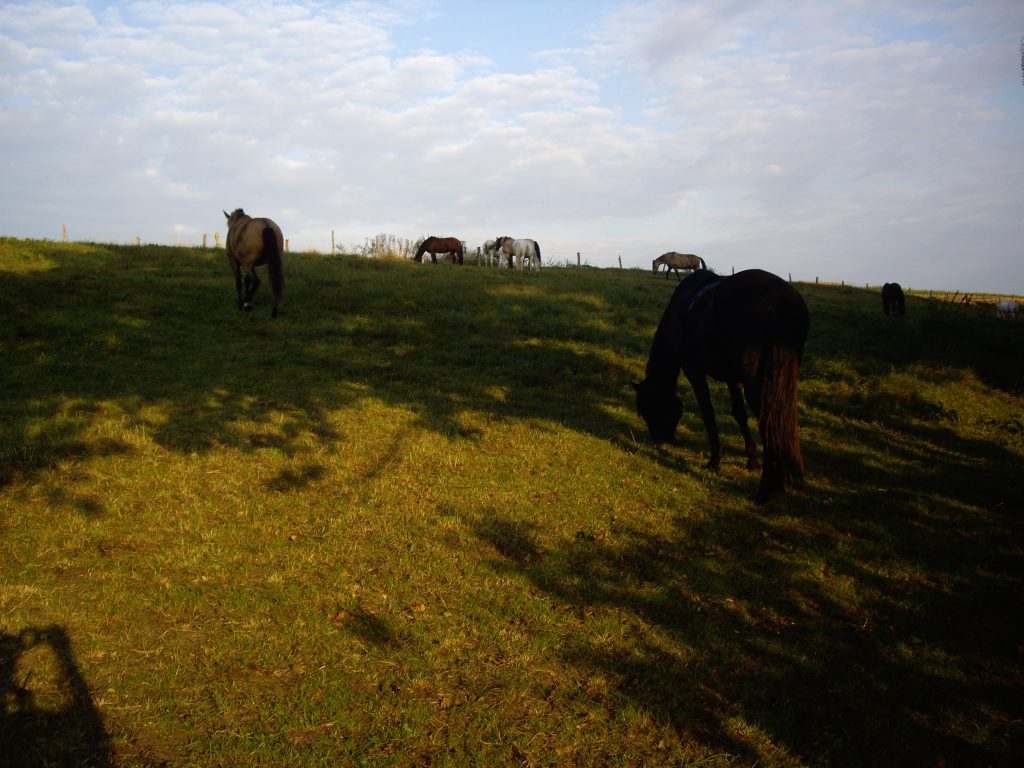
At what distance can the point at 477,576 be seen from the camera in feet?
18.0

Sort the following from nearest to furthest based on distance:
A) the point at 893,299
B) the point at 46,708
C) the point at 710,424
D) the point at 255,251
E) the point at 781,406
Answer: the point at 46,708 < the point at 781,406 < the point at 710,424 < the point at 255,251 < the point at 893,299

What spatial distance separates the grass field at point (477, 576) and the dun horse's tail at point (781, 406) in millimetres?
579

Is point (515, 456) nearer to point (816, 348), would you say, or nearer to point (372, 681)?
point (372, 681)

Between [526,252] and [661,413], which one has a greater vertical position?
[526,252]

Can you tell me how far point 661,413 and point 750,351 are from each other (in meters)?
2.27

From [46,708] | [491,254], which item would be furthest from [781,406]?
[491,254]

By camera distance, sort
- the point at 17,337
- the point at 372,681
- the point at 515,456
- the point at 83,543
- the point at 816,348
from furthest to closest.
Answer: the point at 816,348 < the point at 17,337 < the point at 515,456 < the point at 83,543 < the point at 372,681

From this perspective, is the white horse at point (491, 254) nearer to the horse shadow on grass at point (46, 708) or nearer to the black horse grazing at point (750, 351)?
the black horse grazing at point (750, 351)

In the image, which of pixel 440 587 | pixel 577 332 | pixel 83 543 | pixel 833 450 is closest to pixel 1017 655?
pixel 440 587

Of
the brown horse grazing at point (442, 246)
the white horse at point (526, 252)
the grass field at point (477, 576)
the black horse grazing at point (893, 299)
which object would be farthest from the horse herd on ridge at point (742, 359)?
the brown horse grazing at point (442, 246)

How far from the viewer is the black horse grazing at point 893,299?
2717cm

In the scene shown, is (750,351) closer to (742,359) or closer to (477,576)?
(742,359)

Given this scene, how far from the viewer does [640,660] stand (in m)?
4.42

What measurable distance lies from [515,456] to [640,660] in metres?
4.28
